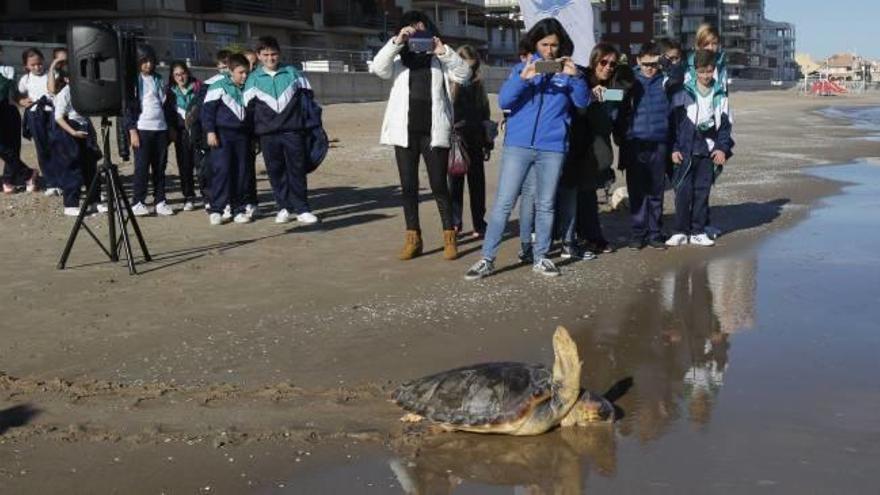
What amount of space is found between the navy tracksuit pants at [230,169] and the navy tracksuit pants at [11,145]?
14.6 feet

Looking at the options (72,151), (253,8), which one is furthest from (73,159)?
(253,8)

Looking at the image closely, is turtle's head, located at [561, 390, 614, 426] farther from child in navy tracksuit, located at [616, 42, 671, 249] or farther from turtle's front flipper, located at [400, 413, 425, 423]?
child in navy tracksuit, located at [616, 42, 671, 249]

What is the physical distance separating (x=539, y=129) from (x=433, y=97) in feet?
3.28

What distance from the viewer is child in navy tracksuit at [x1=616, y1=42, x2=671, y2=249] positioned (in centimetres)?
775

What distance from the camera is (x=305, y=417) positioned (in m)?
4.14

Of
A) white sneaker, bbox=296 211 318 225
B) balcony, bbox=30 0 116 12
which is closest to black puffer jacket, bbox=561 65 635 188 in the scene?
white sneaker, bbox=296 211 318 225

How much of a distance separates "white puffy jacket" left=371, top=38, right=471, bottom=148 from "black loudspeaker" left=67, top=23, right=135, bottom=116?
2.04m

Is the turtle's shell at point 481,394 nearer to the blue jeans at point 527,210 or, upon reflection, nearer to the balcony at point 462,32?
the blue jeans at point 527,210

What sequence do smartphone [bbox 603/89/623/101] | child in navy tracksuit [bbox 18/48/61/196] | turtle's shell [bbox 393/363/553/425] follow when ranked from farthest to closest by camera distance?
child in navy tracksuit [bbox 18/48/61/196]
smartphone [bbox 603/89/623/101]
turtle's shell [bbox 393/363/553/425]

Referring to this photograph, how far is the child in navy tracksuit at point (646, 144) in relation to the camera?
7.75 meters

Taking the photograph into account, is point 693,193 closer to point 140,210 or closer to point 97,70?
point 97,70

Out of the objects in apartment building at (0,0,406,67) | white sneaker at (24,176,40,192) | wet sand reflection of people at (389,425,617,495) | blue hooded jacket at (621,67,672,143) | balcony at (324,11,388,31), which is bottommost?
wet sand reflection of people at (389,425,617,495)

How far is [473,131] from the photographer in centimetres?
834

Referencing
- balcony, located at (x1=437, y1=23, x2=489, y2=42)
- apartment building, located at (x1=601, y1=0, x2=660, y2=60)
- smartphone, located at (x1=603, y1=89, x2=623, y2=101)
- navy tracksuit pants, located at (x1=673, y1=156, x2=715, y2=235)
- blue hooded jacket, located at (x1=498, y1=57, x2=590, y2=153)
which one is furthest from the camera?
apartment building, located at (x1=601, y1=0, x2=660, y2=60)
